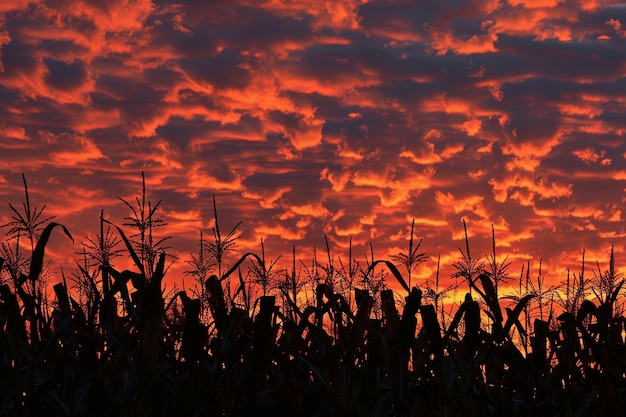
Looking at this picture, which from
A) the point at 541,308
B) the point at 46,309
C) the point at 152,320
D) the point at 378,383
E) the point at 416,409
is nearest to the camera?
the point at 152,320

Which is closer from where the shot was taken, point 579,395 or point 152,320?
point 152,320

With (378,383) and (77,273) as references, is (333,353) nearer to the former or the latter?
(378,383)

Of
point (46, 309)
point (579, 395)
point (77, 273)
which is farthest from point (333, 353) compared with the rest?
point (77, 273)

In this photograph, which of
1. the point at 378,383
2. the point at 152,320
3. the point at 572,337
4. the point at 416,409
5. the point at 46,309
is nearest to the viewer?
the point at 152,320

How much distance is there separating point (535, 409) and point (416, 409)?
117cm

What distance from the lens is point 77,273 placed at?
28.8ft

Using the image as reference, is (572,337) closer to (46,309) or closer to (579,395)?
(579,395)

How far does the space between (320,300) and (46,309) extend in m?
2.85

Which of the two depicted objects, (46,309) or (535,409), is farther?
(46,309)

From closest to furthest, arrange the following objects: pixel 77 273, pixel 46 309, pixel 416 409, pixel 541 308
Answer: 1. pixel 416 409
2. pixel 46 309
3. pixel 77 273
4. pixel 541 308

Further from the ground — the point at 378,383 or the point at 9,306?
the point at 9,306

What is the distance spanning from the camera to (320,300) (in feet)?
20.8

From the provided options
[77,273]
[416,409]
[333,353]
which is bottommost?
[416,409]

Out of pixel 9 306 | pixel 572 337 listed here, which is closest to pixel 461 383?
pixel 572 337
